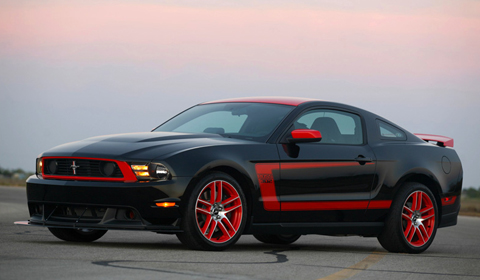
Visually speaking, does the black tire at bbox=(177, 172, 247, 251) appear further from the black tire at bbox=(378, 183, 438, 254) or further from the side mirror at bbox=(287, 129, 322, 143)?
the black tire at bbox=(378, 183, 438, 254)

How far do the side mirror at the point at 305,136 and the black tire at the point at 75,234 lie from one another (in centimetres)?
232

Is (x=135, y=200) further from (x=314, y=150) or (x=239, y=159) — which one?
(x=314, y=150)

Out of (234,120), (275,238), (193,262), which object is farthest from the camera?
(275,238)

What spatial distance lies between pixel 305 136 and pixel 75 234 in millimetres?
2591

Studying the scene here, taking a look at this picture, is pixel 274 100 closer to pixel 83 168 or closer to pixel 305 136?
pixel 305 136

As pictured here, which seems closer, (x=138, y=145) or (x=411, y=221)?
(x=138, y=145)

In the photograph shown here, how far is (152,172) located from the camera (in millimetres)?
7125

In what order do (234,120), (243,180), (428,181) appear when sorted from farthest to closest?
1. (428,181)
2. (234,120)
3. (243,180)

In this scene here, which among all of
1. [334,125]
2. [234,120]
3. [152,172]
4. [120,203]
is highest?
[234,120]

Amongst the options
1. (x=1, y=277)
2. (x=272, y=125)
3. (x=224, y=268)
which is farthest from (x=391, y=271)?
(x=1, y=277)

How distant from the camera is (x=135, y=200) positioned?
7086mm

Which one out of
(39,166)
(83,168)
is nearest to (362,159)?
(83,168)

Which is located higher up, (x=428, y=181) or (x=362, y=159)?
(x=362, y=159)

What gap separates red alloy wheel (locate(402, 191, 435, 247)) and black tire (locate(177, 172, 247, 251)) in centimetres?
246
